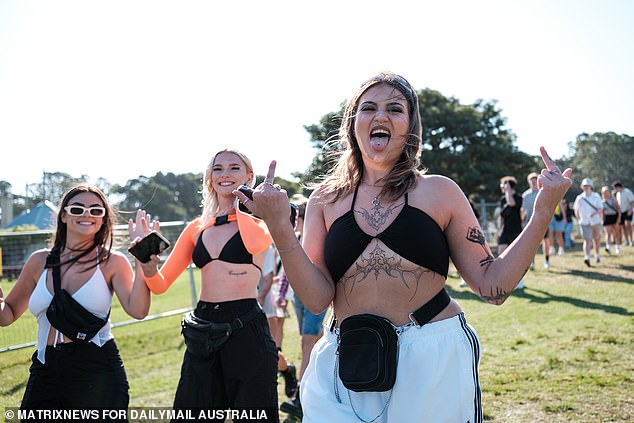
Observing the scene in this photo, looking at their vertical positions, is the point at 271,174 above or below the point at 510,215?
above

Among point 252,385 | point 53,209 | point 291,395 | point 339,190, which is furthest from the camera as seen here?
point 291,395

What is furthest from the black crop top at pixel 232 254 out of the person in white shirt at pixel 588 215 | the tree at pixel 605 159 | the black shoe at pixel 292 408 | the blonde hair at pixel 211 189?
the tree at pixel 605 159

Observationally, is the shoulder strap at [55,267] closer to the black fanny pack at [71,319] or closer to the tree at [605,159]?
the black fanny pack at [71,319]

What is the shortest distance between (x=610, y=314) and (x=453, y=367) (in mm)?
7617

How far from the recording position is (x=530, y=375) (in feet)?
20.2

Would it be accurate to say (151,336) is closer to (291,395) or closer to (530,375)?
(291,395)

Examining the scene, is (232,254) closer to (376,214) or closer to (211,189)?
(211,189)

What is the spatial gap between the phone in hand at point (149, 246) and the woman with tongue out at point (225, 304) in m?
0.05

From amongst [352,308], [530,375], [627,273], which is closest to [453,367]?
[352,308]

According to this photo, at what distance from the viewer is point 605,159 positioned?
195ft

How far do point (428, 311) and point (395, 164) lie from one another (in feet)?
2.25

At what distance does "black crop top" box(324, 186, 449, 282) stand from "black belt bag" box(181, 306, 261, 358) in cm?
151

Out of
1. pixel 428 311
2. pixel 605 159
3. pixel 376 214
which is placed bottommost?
pixel 428 311

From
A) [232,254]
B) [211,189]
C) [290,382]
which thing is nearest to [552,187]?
[232,254]
